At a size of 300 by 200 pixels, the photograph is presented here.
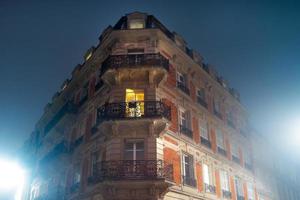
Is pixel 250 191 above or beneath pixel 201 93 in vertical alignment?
beneath

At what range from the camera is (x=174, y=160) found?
1602 centimetres

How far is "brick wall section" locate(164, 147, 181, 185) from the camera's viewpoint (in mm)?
15523

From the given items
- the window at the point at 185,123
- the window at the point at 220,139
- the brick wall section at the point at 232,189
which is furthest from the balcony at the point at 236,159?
the window at the point at 185,123

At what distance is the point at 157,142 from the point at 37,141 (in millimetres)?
20983

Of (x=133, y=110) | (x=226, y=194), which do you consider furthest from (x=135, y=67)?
(x=226, y=194)

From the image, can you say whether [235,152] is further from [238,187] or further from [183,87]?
[183,87]

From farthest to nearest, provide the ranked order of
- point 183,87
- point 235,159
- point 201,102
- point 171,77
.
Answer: point 235,159
point 201,102
point 183,87
point 171,77

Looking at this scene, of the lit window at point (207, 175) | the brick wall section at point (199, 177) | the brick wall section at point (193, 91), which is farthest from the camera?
the brick wall section at point (193, 91)

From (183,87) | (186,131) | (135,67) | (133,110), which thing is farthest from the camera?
(183,87)

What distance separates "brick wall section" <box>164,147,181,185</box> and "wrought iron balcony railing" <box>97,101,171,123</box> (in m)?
2.00

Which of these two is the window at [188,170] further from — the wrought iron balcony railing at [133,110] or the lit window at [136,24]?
the lit window at [136,24]

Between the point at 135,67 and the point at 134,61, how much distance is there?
1.63ft

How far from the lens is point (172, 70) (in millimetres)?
19188

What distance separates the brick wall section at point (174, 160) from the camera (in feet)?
50.9
